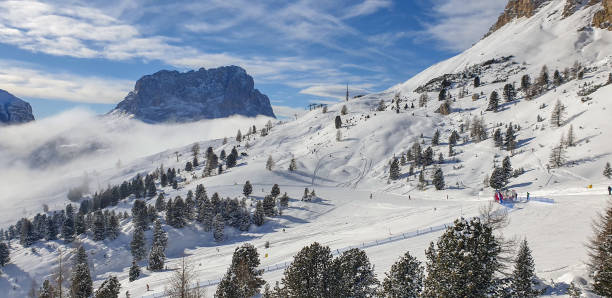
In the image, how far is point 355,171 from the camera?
11725cm

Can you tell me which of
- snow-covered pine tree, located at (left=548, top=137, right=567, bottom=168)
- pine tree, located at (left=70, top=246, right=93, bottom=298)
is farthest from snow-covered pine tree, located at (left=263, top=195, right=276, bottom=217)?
snow-covered pine tree, located at (left=548, top=137, right=567, bottom=168)

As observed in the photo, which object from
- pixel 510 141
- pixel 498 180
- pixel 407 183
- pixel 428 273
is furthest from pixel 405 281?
pixel 510 141

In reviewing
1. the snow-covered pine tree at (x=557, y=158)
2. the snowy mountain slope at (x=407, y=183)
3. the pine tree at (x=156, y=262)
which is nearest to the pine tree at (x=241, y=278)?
the snowy mountain slope at (x=407, y=183)

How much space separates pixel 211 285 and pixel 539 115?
11289 centimetres

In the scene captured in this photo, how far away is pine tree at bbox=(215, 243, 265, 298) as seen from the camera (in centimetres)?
2509

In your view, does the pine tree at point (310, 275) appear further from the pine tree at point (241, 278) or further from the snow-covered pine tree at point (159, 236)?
the snow-covered pine tree at point (159, 236)

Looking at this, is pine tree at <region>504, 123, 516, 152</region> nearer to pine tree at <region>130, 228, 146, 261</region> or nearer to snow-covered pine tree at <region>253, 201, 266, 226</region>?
snow-covered pine tree at <region>253, 201, 266, 226</region>

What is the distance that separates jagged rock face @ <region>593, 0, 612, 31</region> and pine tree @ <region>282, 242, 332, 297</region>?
226906 millimetres

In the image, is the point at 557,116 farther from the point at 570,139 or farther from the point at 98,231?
the point at 98,231

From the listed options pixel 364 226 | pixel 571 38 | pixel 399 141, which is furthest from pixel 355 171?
pixel 571 38

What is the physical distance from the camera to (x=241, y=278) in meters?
26.1

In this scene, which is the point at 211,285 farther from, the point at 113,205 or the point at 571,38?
the point at 571,38

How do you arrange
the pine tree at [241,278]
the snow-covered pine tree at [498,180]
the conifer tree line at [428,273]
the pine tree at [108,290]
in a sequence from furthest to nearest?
the snow-covered pine tree at [498,180] → the pine tree at [108,290] → the pine tree at [241,278] → the conifer tree line at [428,273]

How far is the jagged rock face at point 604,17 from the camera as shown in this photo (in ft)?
578
